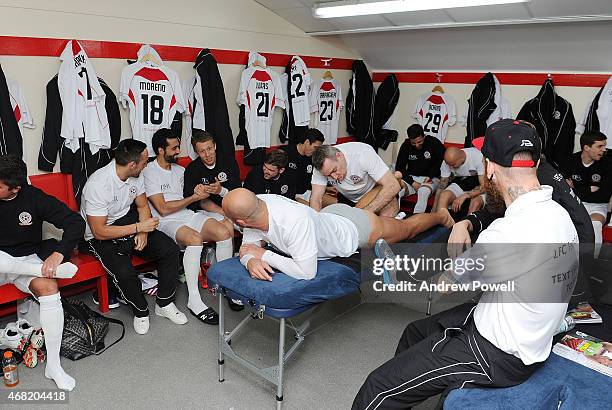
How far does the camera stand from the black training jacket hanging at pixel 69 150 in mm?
3184

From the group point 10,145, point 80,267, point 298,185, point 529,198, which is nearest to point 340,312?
point 298,185

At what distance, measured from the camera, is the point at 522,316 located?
1.53 meters

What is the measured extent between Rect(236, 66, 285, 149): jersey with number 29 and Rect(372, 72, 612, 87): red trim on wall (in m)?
1.73

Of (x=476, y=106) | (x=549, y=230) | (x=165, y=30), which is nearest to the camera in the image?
(x=549, y=230)

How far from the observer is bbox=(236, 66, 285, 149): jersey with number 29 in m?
4.31

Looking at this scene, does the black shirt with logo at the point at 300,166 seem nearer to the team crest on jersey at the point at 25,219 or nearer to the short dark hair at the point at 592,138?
the team crest on jersey at the point at 25,219

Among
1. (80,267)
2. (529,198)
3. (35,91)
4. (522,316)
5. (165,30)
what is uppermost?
(165,30)

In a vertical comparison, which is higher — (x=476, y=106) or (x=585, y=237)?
(x=476, y=106)

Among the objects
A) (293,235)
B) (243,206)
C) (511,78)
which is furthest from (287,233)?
(511,78)

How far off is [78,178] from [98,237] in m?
0.60

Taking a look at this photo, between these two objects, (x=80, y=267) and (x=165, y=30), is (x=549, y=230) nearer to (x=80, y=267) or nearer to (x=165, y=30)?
(x=80, y=267)

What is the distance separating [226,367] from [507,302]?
1.61 m

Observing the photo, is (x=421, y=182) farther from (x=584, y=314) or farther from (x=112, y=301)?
(x=112, y=301)

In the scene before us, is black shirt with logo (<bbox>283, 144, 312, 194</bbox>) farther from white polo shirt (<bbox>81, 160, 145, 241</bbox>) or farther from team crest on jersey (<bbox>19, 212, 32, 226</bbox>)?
team crest on jersey (<bbox>19, 212, 32, 226</bbox>)
